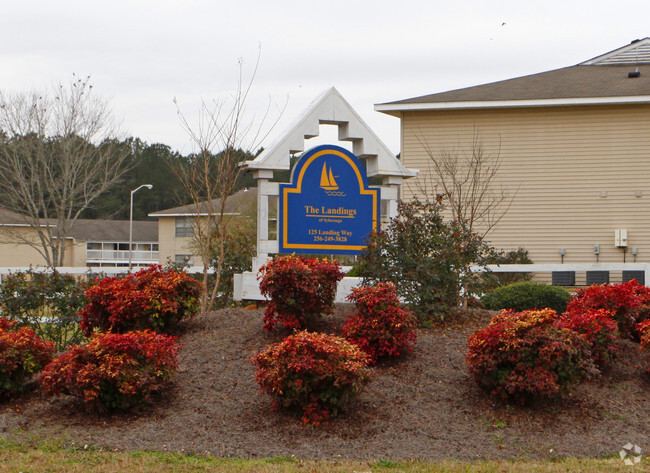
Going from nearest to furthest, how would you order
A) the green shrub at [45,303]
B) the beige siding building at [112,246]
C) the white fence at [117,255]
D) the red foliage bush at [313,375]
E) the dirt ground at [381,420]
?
the dirt ground at [381,420] → the red foliage bush at [313,375] → the green shrub at [45,303] → the beige siding building at [112,246] → the white fence at [117,255]

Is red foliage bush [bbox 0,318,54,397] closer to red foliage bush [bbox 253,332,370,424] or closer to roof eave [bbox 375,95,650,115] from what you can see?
red foliage bush [bbox 253,332,370,424]

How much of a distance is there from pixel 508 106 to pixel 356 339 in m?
16.4

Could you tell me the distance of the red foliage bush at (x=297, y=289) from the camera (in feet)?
28.3

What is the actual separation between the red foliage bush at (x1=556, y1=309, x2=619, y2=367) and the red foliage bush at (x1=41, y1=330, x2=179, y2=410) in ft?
13.9

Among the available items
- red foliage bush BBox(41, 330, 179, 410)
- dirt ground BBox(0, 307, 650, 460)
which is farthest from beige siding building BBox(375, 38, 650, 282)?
red foliage bush BBox(41, 330, 179, 410)

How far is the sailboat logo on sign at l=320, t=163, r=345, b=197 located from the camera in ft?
37.2

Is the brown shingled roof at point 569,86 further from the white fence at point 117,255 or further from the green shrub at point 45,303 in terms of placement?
the white fence at point 117,255

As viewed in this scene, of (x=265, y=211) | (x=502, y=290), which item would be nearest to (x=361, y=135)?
(x=265, y=211)

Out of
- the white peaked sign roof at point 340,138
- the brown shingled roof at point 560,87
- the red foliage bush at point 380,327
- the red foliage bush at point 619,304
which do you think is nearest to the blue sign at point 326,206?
the white peaked sign roof at point 340,138

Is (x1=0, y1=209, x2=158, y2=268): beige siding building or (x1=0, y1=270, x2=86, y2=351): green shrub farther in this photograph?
(x1=0, y1=209, x2=158, y2=268): beige siding building

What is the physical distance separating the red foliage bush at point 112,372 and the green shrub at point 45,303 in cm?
370

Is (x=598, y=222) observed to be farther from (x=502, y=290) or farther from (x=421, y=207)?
(x=421, y=207)

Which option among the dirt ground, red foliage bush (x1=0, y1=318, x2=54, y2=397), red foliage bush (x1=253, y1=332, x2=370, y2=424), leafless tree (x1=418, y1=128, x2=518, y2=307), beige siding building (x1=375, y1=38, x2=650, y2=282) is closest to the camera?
the dirt ground

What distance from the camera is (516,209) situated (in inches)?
918
